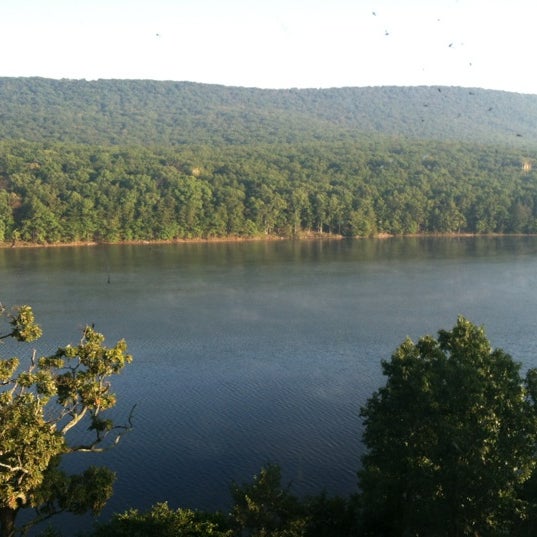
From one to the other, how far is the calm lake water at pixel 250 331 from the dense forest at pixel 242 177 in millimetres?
10220

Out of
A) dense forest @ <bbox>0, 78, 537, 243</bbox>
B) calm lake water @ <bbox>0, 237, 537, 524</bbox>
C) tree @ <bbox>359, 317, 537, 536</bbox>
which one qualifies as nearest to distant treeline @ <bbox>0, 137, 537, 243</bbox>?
dense forest @ <bbox>0, 78, 537, 243</bbox>

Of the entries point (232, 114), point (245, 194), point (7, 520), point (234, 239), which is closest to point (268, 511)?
point (7, 520)

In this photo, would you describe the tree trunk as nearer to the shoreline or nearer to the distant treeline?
the shoreline

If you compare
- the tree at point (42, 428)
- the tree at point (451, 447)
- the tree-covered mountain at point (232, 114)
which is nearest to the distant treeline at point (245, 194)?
the tree-covered mountain at point (232, 114)

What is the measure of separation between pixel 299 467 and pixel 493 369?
838 cm

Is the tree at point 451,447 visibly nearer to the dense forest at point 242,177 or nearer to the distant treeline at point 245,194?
the dense forest at point 242,177

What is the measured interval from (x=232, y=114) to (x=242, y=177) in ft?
251

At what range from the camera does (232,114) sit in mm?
173250

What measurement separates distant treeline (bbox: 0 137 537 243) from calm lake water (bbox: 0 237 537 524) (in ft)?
28.5

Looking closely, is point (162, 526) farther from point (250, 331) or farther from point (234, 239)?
point (234, 239)

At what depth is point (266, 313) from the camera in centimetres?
4444

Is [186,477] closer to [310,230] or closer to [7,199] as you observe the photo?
[7,199]

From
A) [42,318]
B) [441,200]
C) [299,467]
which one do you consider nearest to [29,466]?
[299,467]

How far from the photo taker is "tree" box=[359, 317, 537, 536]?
44.1ft
